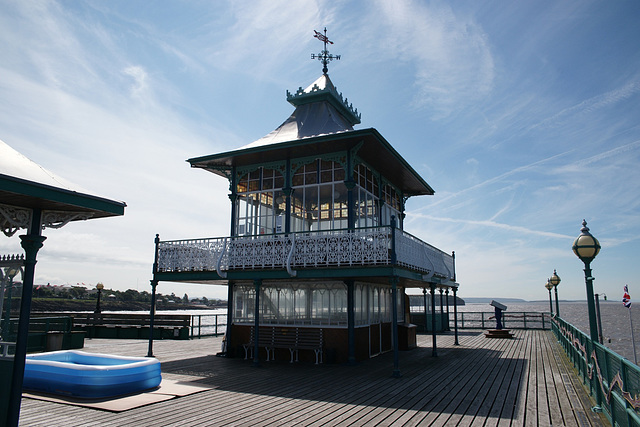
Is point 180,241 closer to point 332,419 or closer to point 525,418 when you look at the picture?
point 332,419

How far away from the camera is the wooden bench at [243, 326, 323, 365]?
1531 cm

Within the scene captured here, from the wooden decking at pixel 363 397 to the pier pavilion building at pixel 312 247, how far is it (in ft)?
4.85

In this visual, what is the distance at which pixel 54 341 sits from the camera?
18.2m

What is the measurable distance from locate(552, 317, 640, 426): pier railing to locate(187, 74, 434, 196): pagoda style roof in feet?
28.2

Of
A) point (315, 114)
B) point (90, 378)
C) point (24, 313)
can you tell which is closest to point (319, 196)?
point (315, 114)

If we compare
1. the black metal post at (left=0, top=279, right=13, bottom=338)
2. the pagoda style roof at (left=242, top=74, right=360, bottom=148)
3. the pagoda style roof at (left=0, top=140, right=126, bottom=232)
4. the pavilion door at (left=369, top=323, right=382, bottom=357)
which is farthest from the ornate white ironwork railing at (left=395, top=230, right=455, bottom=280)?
the black metal post at (left=0, top=279, right=13, bottom=338)

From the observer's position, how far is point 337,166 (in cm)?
1641

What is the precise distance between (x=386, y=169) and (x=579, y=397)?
10.9 meters

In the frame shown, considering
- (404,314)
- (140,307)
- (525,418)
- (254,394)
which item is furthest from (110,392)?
(140,307)

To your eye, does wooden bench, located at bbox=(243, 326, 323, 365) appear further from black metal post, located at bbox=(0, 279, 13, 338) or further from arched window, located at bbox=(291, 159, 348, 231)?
black metal post, located at bbox=(0, 279, 13, 338)

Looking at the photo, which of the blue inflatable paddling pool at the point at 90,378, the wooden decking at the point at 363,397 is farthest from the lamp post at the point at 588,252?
the blue inflatable paddling pool at the point at 90,378

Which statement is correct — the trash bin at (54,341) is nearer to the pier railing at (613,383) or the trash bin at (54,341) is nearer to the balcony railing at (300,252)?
the balcony railing at (300,252)

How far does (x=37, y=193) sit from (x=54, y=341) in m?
15.0

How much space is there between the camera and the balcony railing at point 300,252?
13.3m
